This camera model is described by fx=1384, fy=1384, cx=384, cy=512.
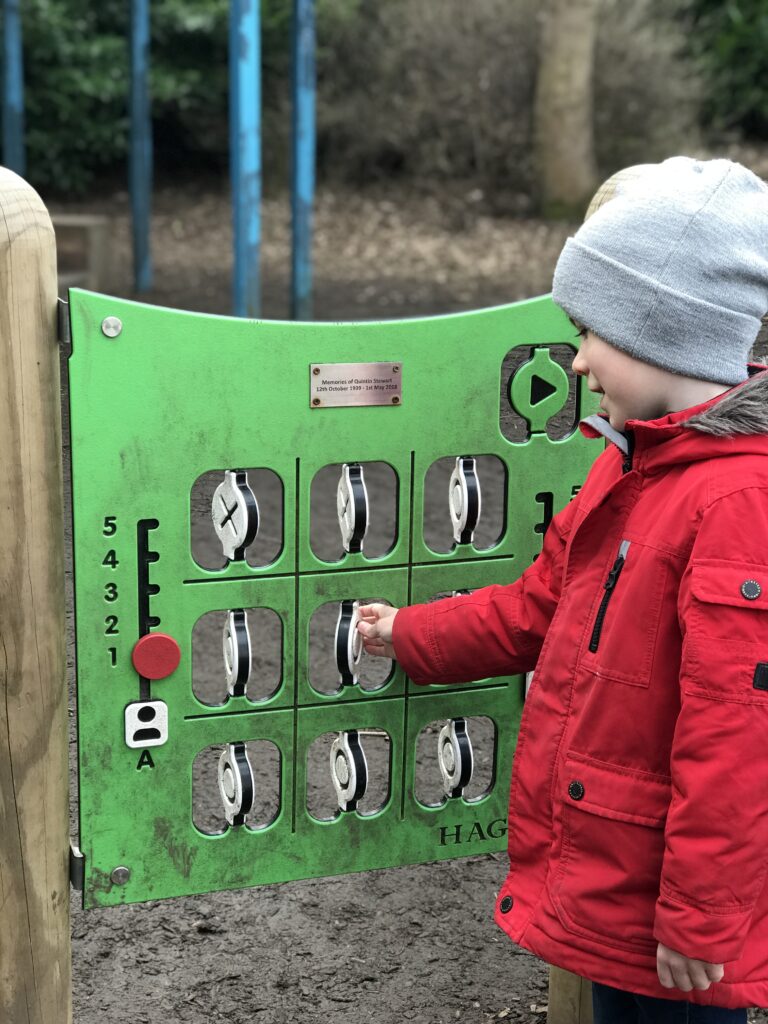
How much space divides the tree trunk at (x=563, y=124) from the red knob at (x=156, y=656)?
37.4ft

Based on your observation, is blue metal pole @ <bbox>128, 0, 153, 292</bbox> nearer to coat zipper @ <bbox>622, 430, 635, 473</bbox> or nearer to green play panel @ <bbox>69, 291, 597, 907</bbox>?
green play panel @ <bbox>69, 291, 597, 907</bbox>

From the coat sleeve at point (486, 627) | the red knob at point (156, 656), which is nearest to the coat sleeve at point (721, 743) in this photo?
the coat sleeve at point (486, 627)

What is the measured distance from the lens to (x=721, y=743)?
4.91 feet

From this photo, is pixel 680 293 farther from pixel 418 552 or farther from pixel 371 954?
pixel 371 954

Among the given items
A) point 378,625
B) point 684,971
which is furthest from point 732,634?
point 378,625

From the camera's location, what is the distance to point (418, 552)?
2043 mm

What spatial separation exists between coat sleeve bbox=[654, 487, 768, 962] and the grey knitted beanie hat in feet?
0.67

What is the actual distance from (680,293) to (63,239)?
8014mm

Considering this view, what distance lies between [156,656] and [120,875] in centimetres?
32

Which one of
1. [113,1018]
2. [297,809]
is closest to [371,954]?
[113,1018]

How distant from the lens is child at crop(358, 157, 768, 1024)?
1508 millimetres

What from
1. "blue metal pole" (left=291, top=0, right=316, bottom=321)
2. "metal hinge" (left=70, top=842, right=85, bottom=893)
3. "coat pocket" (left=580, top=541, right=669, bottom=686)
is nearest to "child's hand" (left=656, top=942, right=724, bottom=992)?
"coat pocket" (left=580, top=541, right=669, bottom=686)

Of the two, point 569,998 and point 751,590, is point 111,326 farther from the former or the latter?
point 569,998

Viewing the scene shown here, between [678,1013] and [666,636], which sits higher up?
[666,636]
